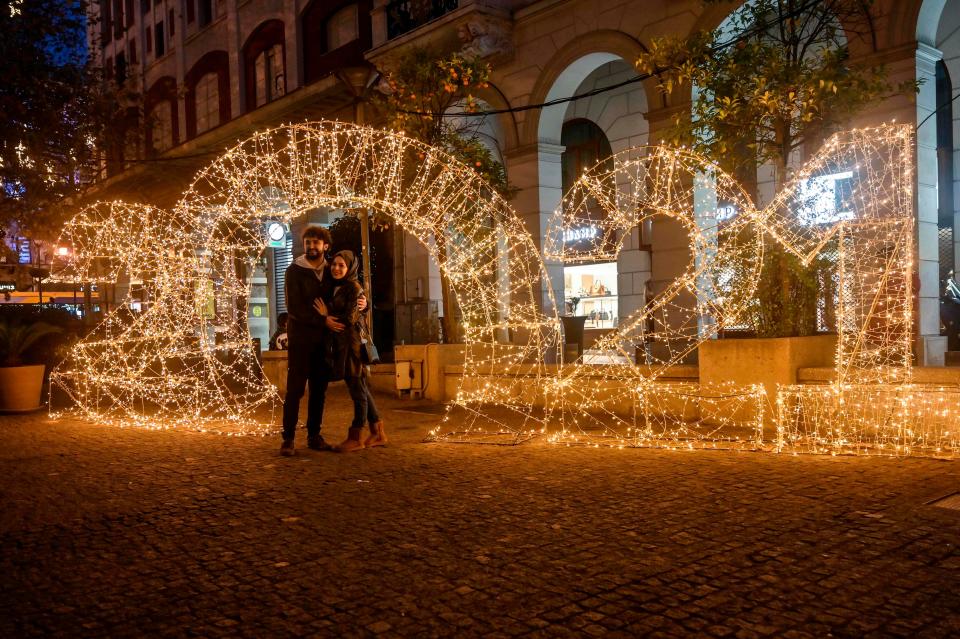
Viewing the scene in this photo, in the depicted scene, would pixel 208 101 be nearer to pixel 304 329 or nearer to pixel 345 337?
pixel 304 329

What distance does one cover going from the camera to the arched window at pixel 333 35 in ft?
69.9

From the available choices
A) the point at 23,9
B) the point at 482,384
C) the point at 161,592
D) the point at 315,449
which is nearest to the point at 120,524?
the point at 161,592

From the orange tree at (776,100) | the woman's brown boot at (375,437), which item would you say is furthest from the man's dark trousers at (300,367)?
the orange tree at (776,100)

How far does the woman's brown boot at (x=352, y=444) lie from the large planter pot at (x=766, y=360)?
3807 mm

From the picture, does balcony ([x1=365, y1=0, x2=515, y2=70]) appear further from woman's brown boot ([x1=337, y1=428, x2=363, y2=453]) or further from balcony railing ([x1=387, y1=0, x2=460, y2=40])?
woman's brown boot ([x1=337, y1=428, x2=363, y2=453])

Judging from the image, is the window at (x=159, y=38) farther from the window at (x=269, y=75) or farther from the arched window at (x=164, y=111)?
the window at (x=269, y=75)

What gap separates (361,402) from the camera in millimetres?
7496

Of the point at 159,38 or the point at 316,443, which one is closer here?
the point at 316,443

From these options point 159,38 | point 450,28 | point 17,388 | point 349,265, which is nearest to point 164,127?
point 159,38

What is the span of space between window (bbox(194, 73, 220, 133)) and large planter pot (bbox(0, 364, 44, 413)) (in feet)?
56.2

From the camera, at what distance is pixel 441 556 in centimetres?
423

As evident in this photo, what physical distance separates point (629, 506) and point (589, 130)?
50.0 ft

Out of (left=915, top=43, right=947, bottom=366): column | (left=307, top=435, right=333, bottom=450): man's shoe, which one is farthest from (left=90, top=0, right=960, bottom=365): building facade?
(left=307, top=435, right=333, bottom=450): man's shoe

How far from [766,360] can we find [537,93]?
8.88m
